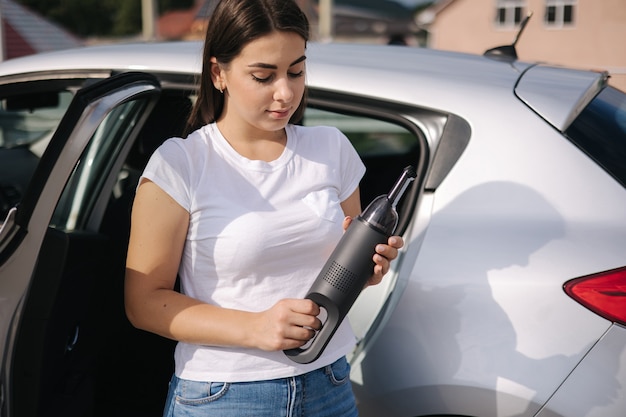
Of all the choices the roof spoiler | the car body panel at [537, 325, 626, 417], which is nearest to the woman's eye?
the car body panel at [537, 325, 626, 417]

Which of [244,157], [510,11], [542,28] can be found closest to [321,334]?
[244,157]

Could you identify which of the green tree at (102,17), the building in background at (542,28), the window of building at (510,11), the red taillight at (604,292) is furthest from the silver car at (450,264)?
the green tree at (102,17)

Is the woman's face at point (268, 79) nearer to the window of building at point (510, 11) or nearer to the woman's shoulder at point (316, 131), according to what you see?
the woman's shoulder at point (316, 131)

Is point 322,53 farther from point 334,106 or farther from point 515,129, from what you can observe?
point 515,129

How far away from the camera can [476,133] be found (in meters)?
2.07

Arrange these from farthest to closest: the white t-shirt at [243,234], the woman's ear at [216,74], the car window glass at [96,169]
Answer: the car window glass at [96,169], the woman's ear at [216,74], the white t-shirt at [243,234]

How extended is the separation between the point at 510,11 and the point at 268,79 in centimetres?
4856

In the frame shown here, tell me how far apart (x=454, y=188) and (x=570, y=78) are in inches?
25.6

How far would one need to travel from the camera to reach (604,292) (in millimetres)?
1831

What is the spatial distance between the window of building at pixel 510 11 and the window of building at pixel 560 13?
2518mm

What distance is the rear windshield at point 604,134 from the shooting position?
2.00 metres

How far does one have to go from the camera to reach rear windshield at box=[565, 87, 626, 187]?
2002mm

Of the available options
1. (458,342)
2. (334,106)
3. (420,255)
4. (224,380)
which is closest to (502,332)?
(458,342)

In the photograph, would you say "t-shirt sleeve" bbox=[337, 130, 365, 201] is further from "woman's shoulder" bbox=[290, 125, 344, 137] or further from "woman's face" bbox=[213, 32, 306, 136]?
"woman's face" bbox=[213, 32, 306, 136]
